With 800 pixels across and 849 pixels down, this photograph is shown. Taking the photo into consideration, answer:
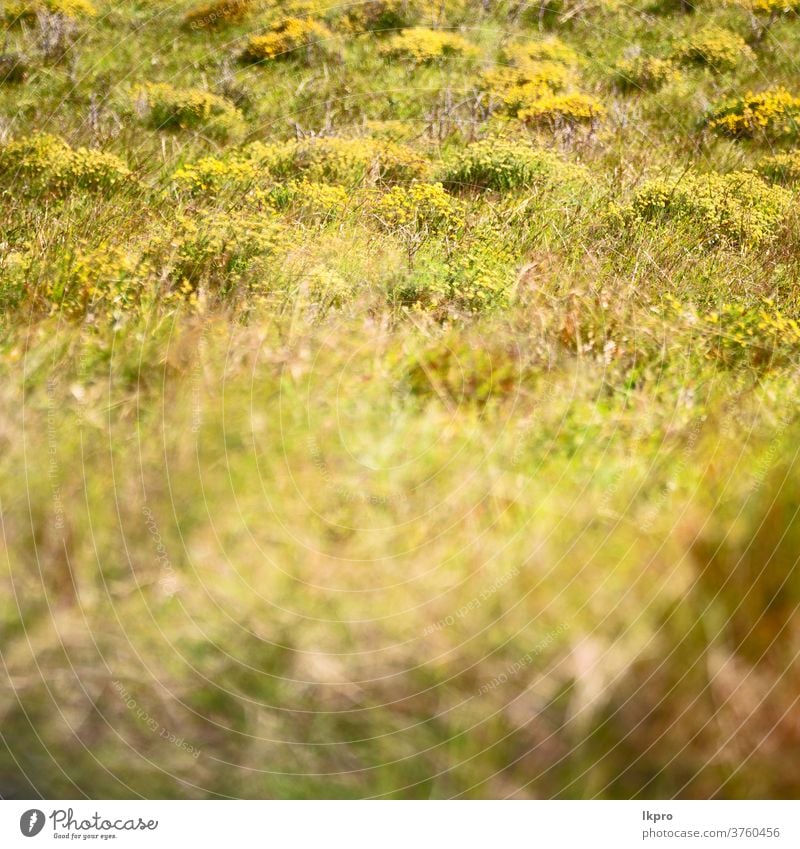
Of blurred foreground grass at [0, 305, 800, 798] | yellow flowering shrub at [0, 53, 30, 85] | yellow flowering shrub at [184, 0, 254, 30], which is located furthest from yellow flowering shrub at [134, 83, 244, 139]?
blurred foreground grass at [0, 305, 800, 798]

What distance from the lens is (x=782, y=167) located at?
469cm

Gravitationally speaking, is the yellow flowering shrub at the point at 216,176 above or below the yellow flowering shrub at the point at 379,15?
below

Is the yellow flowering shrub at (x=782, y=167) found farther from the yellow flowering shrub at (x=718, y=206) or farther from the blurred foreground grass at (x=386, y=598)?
the blurred foreground grass at (x=386, y=598)

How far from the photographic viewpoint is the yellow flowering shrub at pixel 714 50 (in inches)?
233

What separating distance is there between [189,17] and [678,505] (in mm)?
5845

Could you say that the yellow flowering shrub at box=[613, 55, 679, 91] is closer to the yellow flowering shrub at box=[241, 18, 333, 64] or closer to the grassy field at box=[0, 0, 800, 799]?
the grassy field at box=[0, 0, 800, 799]

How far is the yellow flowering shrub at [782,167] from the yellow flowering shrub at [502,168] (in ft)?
4.30

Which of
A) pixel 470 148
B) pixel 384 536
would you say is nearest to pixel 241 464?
pixel 384 536

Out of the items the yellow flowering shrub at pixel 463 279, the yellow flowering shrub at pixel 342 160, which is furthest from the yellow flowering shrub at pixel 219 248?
the yellow flowering shrub at pixel 463 279

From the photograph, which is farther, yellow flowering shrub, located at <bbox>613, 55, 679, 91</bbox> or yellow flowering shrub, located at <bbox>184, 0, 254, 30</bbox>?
yellow flowering shrub, located at <bbox>184, 0, 254, 30</bbox>

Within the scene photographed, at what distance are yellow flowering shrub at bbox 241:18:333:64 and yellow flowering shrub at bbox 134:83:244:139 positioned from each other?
27.9 inches

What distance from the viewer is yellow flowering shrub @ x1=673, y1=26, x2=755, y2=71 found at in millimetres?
5918

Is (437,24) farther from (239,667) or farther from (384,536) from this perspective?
(239,667)

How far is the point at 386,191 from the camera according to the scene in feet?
14.5
